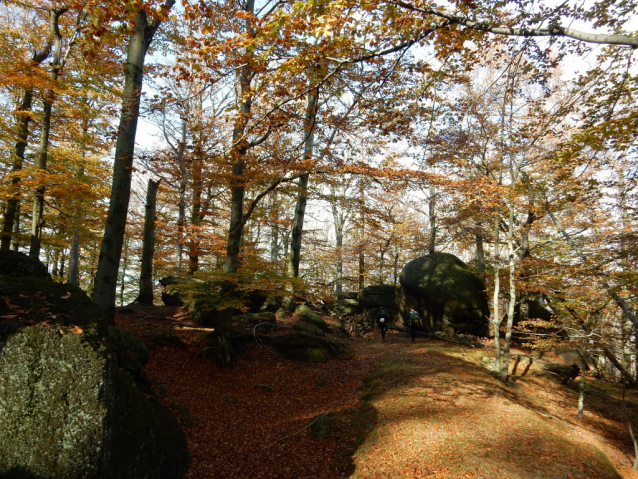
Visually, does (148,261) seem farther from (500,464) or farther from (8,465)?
(500,464)

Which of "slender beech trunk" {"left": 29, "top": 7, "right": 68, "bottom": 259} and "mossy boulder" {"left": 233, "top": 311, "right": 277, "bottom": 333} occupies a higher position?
"slender beech trunk" {"left": 29, "top": 7, "right": 68, "bottom": 259}

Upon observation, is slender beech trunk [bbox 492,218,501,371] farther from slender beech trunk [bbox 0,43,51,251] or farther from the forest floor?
slender beech trunk [bbox 0,43,51,251]

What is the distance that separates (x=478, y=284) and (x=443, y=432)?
471 inches

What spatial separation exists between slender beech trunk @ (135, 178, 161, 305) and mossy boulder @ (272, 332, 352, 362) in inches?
224

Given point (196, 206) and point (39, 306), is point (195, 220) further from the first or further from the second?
point (39, 306)

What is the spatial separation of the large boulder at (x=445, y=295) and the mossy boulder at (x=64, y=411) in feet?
47.3

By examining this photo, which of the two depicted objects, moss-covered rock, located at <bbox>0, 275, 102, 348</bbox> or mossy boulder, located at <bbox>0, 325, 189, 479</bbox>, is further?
moss-covered rock, located at <bbox>0, 275, 102, 348</bbox>

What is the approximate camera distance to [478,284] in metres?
16.1

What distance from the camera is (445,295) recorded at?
50.4 ft

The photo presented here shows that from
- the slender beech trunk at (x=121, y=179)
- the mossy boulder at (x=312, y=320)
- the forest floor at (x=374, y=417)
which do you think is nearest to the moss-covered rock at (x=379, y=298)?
the mossy boulder at (x=312, y=320)

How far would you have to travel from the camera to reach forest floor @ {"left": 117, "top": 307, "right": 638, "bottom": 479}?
5023 millimetres

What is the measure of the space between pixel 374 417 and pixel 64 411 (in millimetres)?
5354

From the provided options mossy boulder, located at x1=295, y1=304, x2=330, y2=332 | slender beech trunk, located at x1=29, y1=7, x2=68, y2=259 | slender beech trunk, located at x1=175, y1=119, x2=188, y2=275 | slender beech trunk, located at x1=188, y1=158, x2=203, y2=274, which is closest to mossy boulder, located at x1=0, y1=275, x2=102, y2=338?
slender beech trunk, located at x1=29, y1=7, x2=68, y2=259

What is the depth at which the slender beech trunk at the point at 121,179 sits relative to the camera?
6.94 metres
